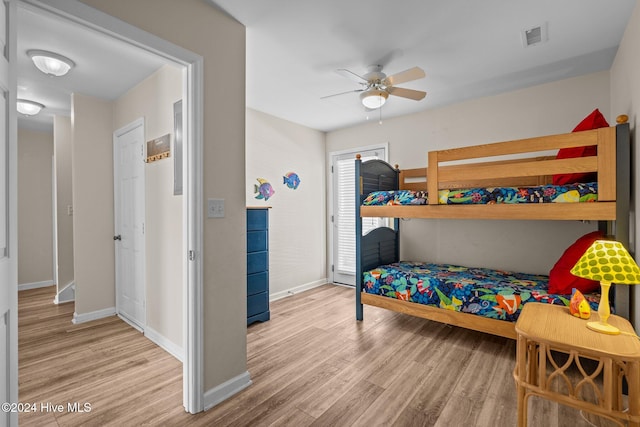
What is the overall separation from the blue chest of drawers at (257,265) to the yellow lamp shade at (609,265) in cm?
262

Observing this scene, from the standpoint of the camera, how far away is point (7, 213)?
1.05 meters

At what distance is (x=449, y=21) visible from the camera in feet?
6.68

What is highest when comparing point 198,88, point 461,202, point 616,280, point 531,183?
point 198,88

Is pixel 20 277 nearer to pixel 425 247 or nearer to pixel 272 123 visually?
pixel 272 123

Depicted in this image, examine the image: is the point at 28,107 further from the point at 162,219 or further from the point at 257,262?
the point at 257,262

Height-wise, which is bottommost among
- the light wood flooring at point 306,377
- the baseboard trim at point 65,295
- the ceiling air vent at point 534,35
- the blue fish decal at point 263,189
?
the light wood flooring at point 306,377

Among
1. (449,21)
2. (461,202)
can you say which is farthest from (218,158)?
(461,202)

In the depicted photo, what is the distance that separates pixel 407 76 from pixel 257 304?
102 inches

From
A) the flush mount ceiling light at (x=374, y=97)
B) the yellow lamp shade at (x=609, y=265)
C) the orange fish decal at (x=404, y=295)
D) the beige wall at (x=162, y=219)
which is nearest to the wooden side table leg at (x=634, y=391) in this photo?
the yellow lamp shade at (x=609, y=265)

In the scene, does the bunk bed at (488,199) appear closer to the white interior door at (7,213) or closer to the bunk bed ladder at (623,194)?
the bunk bed ladder at (623,194)

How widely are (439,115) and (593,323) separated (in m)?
2.84

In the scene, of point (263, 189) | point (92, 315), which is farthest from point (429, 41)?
point (92, 315)

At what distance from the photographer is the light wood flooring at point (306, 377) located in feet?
5.79

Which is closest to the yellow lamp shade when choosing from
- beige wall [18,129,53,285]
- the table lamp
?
the table lamp
